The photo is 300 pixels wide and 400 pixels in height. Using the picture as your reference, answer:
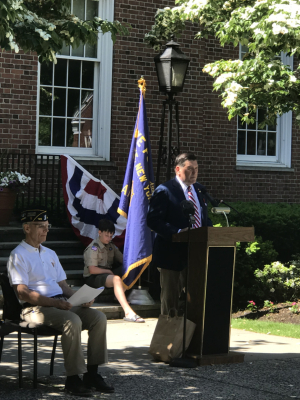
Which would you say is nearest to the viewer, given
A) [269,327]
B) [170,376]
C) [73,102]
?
[170,376]

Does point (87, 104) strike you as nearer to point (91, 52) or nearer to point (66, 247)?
point (91, 52)

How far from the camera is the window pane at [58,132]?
11.9 m

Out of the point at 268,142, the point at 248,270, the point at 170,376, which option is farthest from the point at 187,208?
the point at 268,142

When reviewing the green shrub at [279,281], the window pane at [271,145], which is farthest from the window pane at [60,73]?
the green shrub at [279,281]

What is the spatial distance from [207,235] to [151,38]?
5.89 meters

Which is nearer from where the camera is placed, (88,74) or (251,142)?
(88,74)

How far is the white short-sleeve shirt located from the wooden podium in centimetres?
118

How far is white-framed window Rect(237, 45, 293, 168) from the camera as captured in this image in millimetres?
13945

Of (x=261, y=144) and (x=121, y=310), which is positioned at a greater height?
(x=261, y=144)

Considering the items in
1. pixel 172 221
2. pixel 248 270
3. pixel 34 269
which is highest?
pixel 172 221

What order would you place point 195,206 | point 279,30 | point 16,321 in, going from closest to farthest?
point 16,321 < point 195,206 < point 279,30

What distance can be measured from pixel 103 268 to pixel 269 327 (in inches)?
90.3

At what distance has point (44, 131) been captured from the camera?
11797 mm

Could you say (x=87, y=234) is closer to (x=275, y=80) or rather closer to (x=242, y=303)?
(x=242, y=303)
